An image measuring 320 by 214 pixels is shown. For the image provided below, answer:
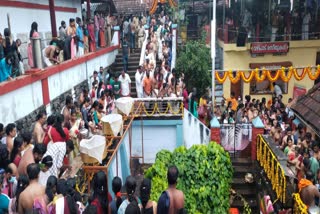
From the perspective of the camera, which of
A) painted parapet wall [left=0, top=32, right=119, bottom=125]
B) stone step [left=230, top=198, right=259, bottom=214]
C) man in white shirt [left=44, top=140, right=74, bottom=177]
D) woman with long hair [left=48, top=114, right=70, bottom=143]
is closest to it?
man in white shirt [left=44, top=140, right=74, bottom=177]

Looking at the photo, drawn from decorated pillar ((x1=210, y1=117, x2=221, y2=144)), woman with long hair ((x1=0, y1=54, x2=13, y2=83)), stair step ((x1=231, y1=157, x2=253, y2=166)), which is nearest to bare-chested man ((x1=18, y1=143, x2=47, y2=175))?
woman with long hair ((x1=0, y1=54, x2=13, y2=83))

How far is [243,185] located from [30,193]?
6677 mm

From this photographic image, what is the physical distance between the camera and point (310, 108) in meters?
9.95

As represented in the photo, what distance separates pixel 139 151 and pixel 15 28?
6.23 metres

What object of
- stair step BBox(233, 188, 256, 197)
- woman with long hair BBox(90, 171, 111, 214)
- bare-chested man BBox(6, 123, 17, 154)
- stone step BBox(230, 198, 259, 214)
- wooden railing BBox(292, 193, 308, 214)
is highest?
bare-chested man BBox(6, 123, 17, 154)

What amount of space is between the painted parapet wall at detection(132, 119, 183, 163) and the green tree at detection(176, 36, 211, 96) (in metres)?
5.04

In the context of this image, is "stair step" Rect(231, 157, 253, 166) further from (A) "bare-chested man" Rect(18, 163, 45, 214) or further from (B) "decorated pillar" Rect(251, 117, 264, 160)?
(A) "bare-chested man" Rect(18, 163, 45, 214)

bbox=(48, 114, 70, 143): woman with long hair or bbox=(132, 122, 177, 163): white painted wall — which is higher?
bbox=(48, 114, 70, 143): woman with long hair

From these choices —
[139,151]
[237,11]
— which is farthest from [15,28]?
[237,11]

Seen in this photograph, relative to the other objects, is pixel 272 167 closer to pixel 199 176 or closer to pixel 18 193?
pixel 199 176

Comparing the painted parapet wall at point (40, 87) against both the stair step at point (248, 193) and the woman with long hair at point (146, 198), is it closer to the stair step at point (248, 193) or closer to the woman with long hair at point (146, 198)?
the woman with long hair at point (146, 198)

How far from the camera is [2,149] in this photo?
590 cm

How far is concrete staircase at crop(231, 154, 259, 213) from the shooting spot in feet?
32.4

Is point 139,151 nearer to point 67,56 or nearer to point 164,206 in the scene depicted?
point 67,56
